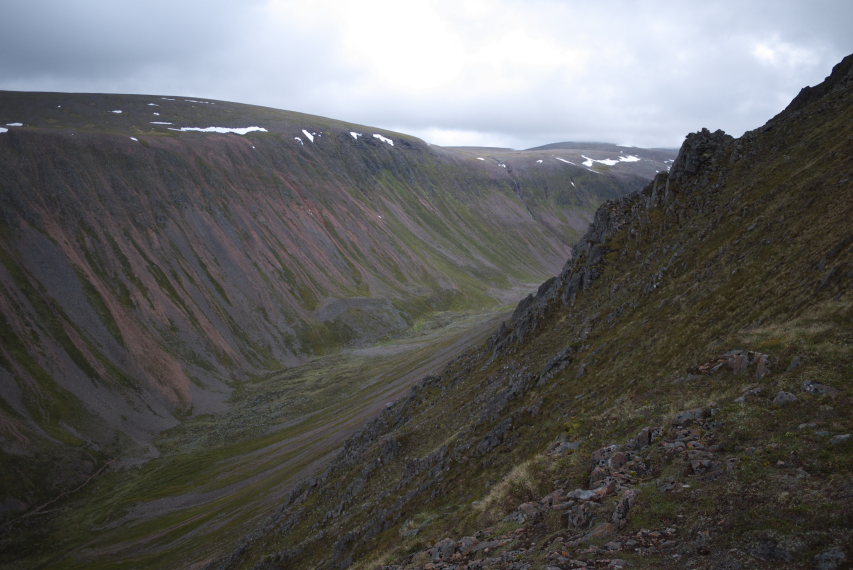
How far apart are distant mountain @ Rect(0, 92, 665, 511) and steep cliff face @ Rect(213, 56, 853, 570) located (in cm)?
5728

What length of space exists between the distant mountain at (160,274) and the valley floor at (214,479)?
6675mm

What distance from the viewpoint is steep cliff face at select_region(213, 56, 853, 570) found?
12.2 metres

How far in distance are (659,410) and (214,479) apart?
65.7 meters

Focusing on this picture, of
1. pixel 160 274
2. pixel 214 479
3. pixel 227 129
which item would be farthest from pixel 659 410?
pixel 227 129

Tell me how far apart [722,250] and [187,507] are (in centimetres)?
6440

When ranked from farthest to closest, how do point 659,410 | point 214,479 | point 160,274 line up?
point 160,274
point 214,479
point 659,410

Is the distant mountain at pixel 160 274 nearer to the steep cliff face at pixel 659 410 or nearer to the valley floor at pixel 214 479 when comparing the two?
the valley floor at pixel 214 479

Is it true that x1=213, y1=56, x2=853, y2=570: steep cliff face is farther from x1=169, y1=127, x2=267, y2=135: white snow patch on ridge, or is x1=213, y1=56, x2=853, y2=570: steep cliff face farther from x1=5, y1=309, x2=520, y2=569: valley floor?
x1=169, y1=127, x2=267, y2=135: white snow patch on ridge

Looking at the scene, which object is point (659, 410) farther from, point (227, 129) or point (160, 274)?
point (227, 129)

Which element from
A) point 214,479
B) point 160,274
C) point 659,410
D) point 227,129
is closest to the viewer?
point 659,410

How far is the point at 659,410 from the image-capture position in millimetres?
19234

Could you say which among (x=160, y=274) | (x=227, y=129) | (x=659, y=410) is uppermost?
(x=227, y=129)

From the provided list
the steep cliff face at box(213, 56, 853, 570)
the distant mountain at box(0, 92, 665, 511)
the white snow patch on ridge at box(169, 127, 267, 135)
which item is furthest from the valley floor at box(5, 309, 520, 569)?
the white snow patch on ridge at box(169, 127, 267, 135)

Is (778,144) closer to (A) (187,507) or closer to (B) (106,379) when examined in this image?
(A) (187,507)
